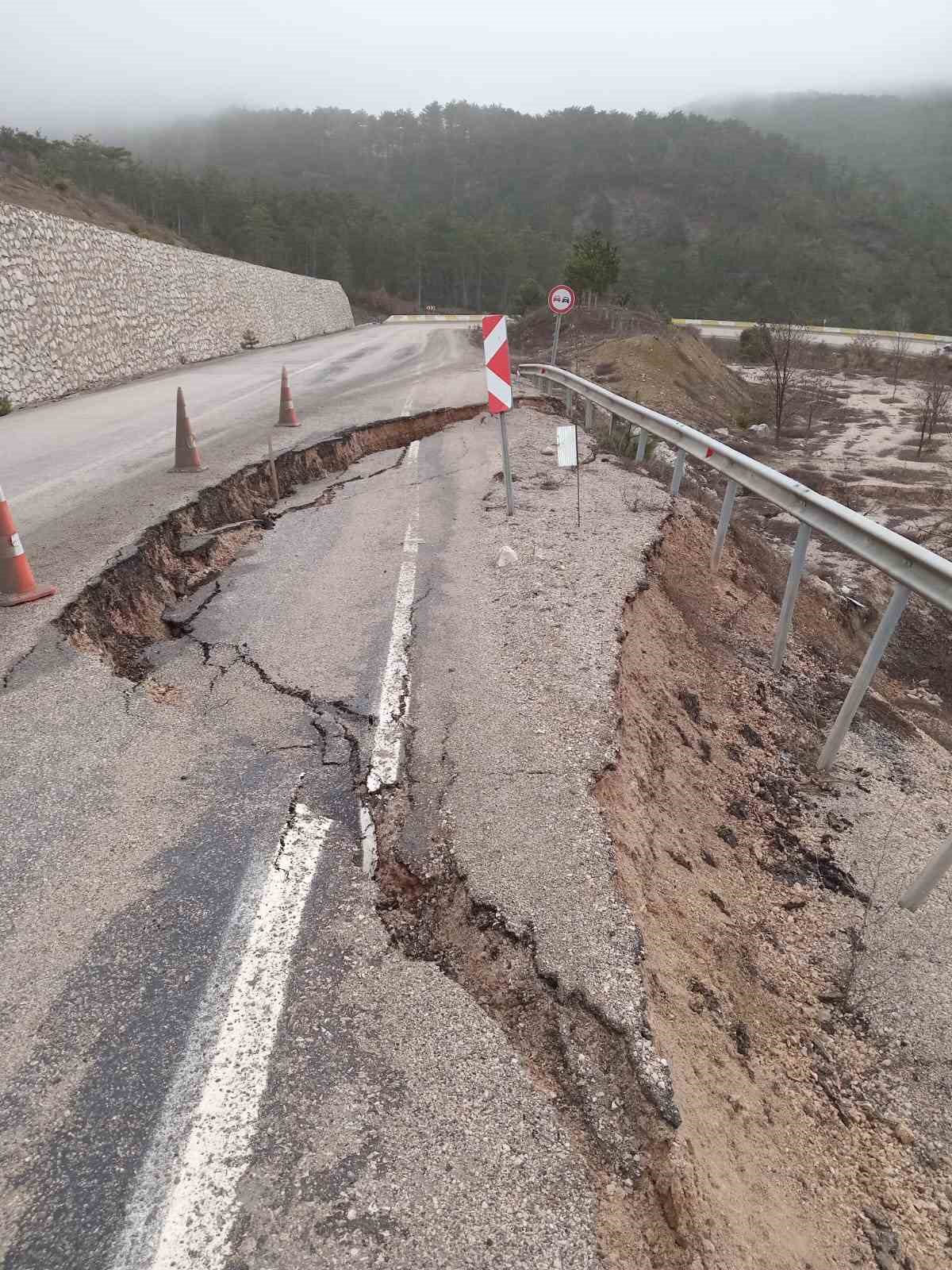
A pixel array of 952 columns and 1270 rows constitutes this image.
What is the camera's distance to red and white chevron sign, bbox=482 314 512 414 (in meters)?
6.18

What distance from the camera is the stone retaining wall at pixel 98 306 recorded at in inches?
527

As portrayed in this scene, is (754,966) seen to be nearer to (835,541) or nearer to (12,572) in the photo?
(835,541)

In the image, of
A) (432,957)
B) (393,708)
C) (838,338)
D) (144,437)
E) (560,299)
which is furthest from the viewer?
(838,338)

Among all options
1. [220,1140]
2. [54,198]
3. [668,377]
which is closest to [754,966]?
[220,1140]

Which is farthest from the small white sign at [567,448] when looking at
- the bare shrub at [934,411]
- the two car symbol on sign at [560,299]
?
the bare shrub at [934,411]

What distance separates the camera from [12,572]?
16.3 feet

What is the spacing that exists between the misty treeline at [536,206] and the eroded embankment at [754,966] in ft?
171

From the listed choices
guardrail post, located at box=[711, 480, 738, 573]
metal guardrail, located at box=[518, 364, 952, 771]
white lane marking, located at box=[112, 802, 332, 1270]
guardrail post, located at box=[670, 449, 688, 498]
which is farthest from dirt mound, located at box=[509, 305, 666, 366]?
white lane marking, located at box=[112, 802, 332, 1270]

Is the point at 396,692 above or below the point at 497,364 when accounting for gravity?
below

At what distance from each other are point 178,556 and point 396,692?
3.12 m

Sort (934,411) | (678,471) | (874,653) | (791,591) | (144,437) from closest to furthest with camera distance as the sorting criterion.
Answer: (874,653)
(791,591)
(678,471)
(144,437)
(934,411)

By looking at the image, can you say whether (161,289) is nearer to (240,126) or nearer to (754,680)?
(754,680)

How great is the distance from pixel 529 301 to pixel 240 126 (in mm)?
181549

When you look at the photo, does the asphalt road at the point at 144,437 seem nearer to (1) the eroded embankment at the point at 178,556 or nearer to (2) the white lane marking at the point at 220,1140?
(1) the eroded embankment at the point at 178,556
